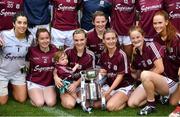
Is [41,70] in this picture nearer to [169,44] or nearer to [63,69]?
[63,69]

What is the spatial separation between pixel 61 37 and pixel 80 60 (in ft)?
2.31

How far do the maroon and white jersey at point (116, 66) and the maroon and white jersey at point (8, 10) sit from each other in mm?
1426

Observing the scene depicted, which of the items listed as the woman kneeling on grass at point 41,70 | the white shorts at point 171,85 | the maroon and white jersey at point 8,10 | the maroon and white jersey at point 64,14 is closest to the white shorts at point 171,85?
the white shorts at point 171,85

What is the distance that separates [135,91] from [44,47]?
54.0 inches

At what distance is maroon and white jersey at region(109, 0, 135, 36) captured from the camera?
6.57 meters

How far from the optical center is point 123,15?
259 inches

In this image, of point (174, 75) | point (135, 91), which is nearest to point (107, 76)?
point (135, 91)

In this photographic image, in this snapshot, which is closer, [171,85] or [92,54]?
[171,85]

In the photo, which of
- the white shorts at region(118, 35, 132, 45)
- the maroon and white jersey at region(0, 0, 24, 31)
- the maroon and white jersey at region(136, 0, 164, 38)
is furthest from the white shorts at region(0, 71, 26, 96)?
the maroon and white jersey at region(136, 0, 164, 38)

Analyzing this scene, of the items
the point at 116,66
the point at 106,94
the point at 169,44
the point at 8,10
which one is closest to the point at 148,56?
the point at 169,44

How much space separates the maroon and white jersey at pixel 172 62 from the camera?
5.89 metres

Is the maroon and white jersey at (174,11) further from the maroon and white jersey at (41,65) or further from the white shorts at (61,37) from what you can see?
the maroon and white jersey at (41,65)

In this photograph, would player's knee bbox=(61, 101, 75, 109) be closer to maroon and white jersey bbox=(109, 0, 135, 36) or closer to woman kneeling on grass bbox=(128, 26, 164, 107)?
woman kneeling on grass bbox=(128, 26, 164, 107)

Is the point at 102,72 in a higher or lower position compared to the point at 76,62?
lower
